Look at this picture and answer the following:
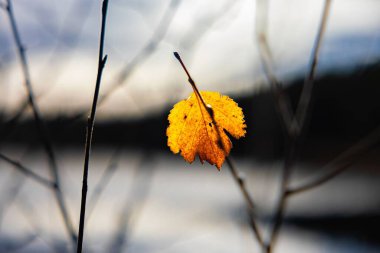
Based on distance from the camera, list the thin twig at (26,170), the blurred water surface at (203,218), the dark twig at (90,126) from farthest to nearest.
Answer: the blurred water surface at (203,218) → the thin twig at (26,170) → the dark twig at (90,126)

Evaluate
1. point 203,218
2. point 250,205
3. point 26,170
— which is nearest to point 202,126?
point 250,205

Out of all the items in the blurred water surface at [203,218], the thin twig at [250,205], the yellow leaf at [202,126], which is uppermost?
the blurred water surface at [203,218]

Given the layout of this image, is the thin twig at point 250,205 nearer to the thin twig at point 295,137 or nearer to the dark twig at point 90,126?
the thin twig at point 295,137

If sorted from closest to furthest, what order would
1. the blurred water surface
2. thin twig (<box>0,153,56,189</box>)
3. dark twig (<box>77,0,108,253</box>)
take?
dark twig (<box>77,0,108,253</box>) → thin twig (<box>0,153,56,189</box>) → the blurred water surface

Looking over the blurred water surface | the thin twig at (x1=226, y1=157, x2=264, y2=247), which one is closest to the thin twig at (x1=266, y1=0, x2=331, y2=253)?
the thin twig at (x1=226, y1=157, x2=264, y2=247)

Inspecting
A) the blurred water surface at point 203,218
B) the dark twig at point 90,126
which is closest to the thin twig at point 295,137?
the dark twig at point 90,126

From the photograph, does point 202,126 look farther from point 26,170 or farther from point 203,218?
point 203,218

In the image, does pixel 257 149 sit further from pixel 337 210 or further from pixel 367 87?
pixel 367 87

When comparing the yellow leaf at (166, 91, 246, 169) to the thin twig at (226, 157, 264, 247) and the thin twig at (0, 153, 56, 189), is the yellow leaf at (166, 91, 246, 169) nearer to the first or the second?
the thin twig at (226, 157, 264, 247)
